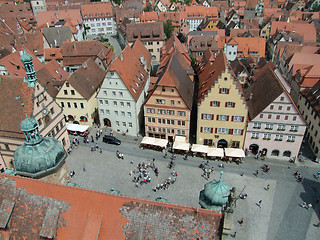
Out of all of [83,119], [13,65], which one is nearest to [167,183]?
[83,119]

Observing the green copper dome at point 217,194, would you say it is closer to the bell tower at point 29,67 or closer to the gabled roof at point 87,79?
the bell tower at point 29,67

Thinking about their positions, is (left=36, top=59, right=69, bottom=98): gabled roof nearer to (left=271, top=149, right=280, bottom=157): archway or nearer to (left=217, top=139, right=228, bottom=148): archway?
(left=217, top=139, right=228, bottom=148): archway

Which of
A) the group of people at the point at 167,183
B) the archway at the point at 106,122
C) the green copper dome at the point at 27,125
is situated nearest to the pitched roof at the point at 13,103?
the archway at the point at 106,122

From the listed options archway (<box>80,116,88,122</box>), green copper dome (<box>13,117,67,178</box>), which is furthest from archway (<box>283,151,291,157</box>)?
green copper dome (<box>13,117,67,178</box>)

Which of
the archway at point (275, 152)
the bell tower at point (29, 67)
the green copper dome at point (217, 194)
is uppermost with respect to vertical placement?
the bell tower at point (29, 67)

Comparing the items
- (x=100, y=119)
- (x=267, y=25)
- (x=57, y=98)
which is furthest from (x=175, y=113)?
(x=267, y=25)

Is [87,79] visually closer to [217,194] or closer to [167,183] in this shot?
[167,183]
